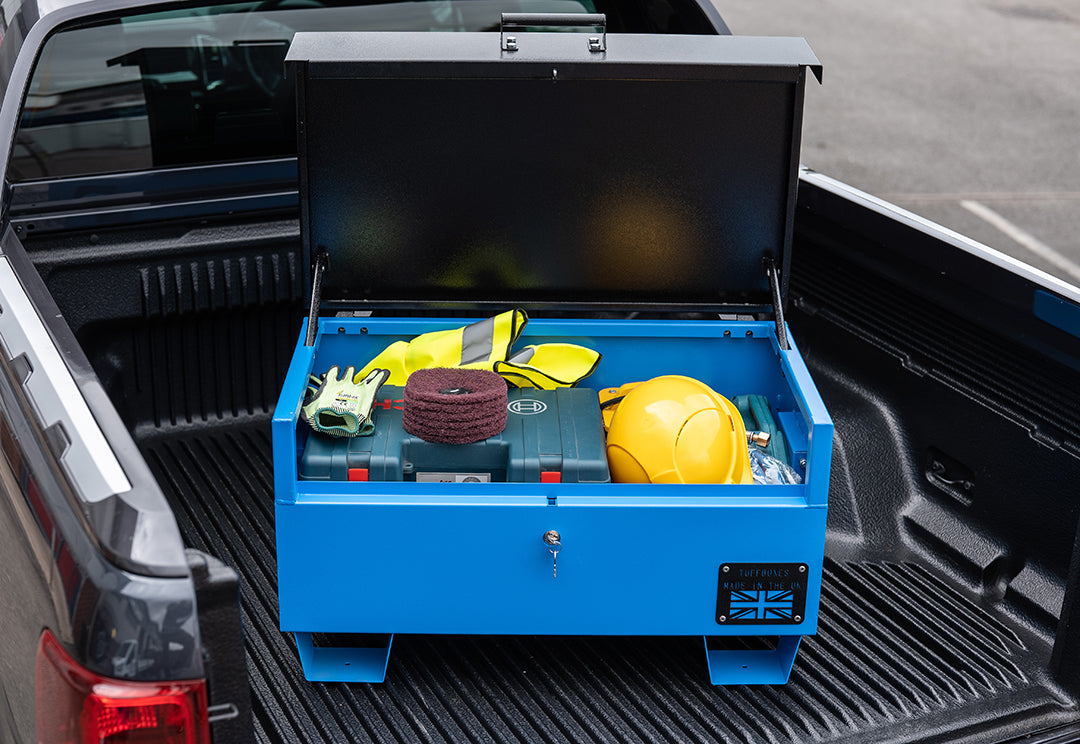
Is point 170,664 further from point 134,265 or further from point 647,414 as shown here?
point 134,265

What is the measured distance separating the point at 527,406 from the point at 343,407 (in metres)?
0.39

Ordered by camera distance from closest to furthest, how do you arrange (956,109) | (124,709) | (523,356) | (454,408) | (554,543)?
(124,709), (554,543), (454,408), (523,356), (956,109)

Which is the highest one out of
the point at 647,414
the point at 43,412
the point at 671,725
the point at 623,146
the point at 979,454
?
the point at 623,146

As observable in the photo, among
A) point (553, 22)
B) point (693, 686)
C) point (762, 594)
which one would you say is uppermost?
point (553, 22)

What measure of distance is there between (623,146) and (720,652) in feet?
3.33

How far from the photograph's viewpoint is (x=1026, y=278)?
7.29ft

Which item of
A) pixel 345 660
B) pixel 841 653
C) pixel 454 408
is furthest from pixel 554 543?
pixel 841 653

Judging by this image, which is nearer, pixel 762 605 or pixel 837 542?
pixel 762 605

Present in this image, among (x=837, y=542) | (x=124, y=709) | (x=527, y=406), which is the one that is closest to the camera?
(x=124, y=709)

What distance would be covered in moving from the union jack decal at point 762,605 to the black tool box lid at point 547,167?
69 cm

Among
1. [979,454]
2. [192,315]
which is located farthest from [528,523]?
[192,315]

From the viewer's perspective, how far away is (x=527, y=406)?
232 centimetres

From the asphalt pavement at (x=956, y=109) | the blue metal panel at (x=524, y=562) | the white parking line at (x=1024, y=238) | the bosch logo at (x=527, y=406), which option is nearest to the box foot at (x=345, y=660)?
the blue metal panel at (x=524, y=562)

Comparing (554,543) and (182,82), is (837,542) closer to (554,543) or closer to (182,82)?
(554,543)
